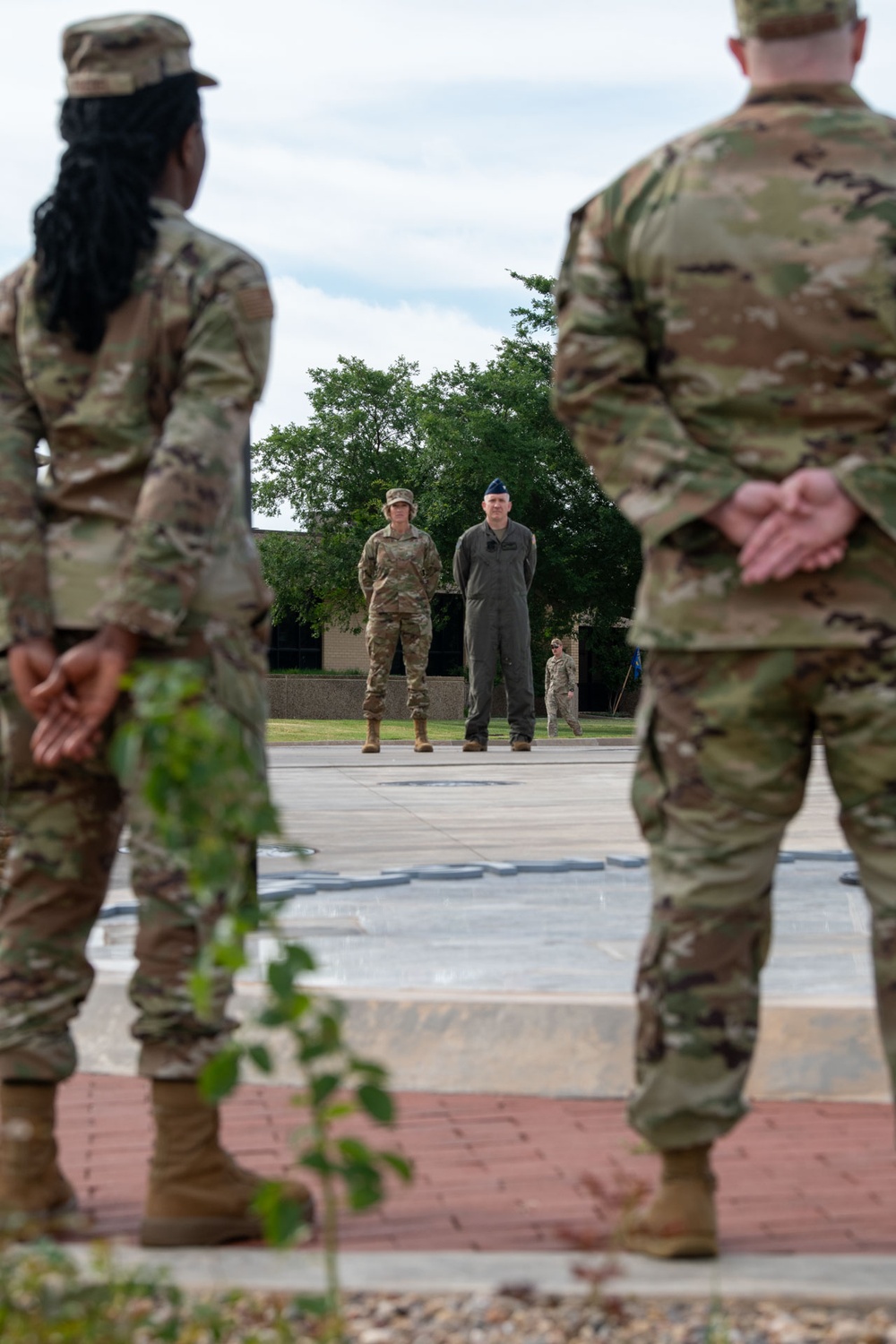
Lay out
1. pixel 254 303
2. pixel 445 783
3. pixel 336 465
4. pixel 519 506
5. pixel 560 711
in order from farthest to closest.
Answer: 1. pixel 336 465
2. pixel 519 506
3. pixel 560 711
4. pixel 445 783
5. pixel 254 303

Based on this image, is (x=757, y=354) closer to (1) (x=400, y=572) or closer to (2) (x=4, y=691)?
(2) (x=4, y=691)

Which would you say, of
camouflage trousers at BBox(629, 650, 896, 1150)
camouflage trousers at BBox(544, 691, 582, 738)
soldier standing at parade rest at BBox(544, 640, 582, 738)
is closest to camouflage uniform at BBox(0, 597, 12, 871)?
camouflage trousers at BBox(629, 650, 896, 1150)

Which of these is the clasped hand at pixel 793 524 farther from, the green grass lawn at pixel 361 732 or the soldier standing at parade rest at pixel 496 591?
the green grass lawn at pixel 361 732

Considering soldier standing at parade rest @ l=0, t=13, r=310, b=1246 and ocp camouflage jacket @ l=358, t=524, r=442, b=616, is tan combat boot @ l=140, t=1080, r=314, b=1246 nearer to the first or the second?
soldier standing at parade rest @ l=0, t=13, r=310, b=1246

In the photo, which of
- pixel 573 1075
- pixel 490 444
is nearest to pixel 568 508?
pixel 490 444

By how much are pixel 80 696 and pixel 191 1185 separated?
2.79 ft

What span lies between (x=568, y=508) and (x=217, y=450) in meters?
43.3

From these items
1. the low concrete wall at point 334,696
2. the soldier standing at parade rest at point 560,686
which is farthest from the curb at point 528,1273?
the low concrete wall at point 334,696

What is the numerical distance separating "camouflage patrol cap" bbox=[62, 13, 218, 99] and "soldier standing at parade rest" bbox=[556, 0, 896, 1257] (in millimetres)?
934

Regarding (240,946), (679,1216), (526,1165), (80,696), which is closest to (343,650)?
(526,1165)

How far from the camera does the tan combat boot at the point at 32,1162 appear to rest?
3043mm

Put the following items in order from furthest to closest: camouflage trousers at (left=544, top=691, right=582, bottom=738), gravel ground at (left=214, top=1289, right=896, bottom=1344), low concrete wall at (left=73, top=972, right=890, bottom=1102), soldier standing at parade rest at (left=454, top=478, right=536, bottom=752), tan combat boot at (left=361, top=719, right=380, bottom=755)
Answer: camouflage trousers at (left=544, top=691, right=582, bottom=738) < tan combat boot at (left=361, top=719, right=380, bottom=755) < soldier standing at parade rest at (left=454, top=478, right=536, bottom=752) < low concrete wall at (left=73, top=972, right=890, bottom=1102) < gravel ground at (left=214, top=1289, right=896, bottom=1344)

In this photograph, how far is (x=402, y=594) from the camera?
1605 cm

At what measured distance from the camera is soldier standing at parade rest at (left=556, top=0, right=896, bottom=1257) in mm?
2854
